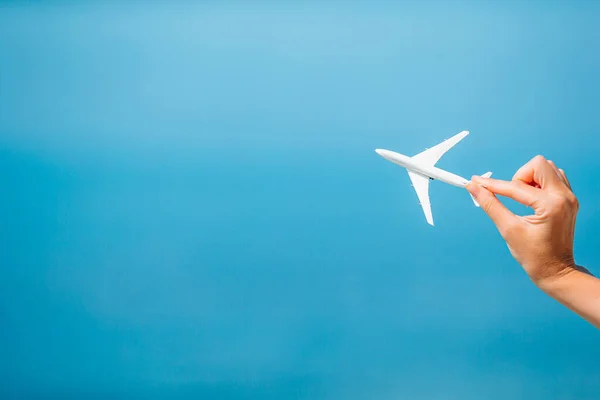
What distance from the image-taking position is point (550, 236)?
51cm

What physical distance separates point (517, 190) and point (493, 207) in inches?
1.5

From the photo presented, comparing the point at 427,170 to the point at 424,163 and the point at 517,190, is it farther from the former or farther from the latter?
the point at 517,190

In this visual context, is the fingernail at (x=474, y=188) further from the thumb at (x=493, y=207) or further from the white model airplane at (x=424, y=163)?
the white model airplane at (x=424, y=163)

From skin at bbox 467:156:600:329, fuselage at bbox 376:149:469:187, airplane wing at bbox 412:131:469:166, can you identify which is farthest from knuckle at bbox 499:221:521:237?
airplane wing at bbox 412:131:469:166

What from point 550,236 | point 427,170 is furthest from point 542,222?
point 427,170

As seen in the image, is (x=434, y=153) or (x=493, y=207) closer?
(x=493, y=207)

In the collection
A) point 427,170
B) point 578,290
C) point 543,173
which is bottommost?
point 578,290

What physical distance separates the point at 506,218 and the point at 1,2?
193cm

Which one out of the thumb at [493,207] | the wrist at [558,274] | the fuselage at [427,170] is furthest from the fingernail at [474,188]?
the fuselage at [427,170]

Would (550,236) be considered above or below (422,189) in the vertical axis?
below

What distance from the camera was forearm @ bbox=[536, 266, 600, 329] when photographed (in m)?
0.49

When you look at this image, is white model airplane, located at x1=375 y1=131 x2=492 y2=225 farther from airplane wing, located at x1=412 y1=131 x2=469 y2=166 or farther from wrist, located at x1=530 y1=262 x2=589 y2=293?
wrist, located at x1=530 y1=262 x2=589 y2=293

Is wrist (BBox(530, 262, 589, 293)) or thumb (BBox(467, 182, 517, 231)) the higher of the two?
thumb (BBox(467, 182, 517, 231))

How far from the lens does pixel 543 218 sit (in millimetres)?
498
